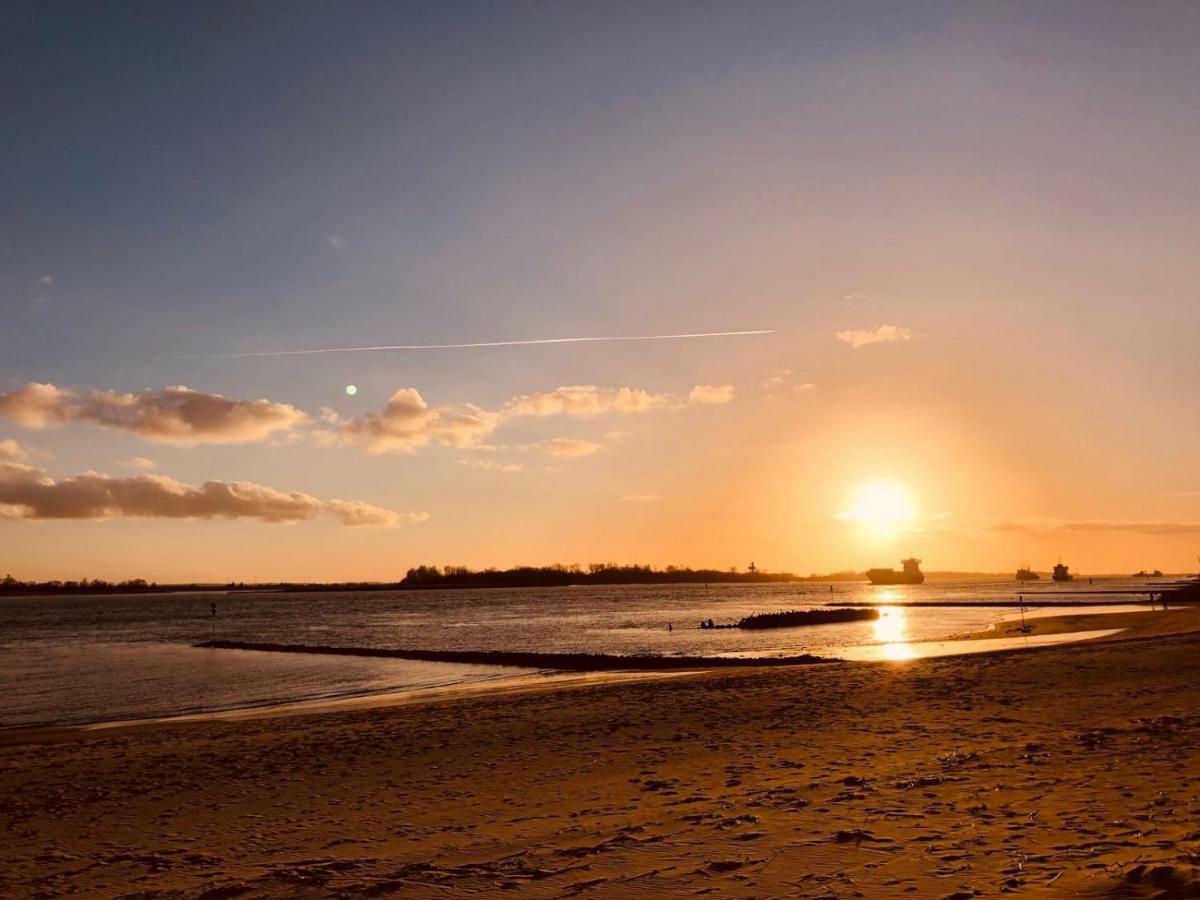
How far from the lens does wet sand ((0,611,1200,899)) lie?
8164 mm

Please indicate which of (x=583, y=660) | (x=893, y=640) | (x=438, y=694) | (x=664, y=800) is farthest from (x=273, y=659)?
(x=664, y=800)

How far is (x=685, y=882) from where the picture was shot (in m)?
7.96

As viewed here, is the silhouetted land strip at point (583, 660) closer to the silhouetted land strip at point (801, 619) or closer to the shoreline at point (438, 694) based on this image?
the shoreline at point (438, 694)

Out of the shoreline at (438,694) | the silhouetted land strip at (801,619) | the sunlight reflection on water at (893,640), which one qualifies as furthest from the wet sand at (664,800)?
the silhouetted land strip at (801,619)

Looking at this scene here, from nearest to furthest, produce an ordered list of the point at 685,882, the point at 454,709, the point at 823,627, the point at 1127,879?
the point at 1127,879 → the point at 685,882 → the point at 454,709 → the point at 823,627

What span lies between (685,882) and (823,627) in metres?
79.0

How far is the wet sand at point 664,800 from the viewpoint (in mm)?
8164

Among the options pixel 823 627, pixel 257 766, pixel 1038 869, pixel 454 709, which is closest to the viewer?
pixel 1038 869

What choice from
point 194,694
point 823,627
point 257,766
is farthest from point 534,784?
point 823,627

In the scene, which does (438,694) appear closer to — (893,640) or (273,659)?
(273,659)

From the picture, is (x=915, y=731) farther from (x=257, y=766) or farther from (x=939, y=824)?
(x=257, y=766)

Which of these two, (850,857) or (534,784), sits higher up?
(850,857)

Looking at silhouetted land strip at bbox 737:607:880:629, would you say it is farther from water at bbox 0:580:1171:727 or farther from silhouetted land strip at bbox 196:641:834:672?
silhouetted land strip at bbox 196:641:834:672

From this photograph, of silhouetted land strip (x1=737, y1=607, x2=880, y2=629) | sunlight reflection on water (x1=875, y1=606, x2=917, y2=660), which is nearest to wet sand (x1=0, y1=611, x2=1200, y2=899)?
sunlight reflection on water (x1=875, y1=606, x2=917, y2=660)
